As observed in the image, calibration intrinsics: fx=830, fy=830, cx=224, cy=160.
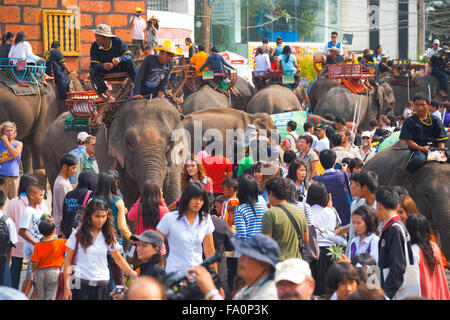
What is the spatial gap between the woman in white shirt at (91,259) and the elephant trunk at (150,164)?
2912mm

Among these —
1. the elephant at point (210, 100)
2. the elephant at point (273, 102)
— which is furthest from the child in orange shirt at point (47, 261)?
the elephant at point (273, 102)

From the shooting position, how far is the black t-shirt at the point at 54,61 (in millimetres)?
16859

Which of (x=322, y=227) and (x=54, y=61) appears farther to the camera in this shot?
(x=54, y=61)

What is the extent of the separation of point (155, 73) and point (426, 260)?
540 centimetres

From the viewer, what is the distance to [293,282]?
5.05 metres

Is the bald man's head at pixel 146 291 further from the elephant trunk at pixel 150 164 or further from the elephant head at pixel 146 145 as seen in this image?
the elephant trunk at pixel 150 164

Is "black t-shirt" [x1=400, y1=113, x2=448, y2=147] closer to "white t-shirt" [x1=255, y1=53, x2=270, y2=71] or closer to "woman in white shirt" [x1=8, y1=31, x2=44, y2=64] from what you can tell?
"woman in white shirt" [x1=8, y1=31, x2=44, y2=64]

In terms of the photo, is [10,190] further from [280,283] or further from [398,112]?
[398,112]

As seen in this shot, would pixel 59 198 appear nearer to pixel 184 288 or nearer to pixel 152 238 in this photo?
pixel 152 238

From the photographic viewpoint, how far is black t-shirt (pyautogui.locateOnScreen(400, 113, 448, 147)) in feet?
32.8

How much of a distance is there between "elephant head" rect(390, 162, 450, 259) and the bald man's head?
5442 mm

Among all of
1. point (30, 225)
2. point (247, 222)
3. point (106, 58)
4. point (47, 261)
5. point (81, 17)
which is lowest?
point (47, 261)

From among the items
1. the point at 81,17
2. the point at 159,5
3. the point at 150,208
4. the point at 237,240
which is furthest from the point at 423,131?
the point at 159,5

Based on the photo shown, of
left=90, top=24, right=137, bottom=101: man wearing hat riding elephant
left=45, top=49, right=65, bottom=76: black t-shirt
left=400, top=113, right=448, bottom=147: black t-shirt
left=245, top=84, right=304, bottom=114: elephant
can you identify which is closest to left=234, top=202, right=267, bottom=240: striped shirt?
left=400, top=113, right=448, bottom=147: black t-shirt
